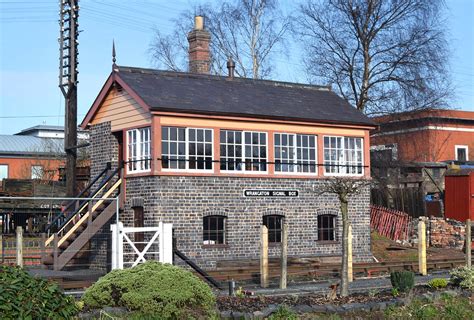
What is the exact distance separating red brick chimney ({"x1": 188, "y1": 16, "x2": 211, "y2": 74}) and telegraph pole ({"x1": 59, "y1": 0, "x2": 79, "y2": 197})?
15.1 feet

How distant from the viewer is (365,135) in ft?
90.7

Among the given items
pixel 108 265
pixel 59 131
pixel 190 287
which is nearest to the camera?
pixel 190 287

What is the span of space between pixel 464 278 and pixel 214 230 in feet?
30.3

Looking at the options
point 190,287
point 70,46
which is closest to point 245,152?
point 70,46

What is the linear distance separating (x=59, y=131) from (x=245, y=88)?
4838 centimetres

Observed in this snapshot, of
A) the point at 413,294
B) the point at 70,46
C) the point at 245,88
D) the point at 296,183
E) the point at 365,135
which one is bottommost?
the point at 413,294

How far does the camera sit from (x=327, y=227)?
2662 cm

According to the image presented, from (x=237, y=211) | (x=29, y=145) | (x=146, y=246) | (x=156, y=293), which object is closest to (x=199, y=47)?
(x=237, y=211)

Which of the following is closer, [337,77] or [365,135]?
[365,135]

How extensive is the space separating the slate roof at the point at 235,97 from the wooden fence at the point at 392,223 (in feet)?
18.3

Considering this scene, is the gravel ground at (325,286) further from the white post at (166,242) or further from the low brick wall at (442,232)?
the low brick wall at (442,232)

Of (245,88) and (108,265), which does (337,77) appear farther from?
→ (108,265)

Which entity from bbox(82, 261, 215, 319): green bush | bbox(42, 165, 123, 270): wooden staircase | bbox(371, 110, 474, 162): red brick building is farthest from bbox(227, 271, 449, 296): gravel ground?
bbox(371, 110, 474, 162): red brick building

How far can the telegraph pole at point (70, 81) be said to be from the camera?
2883cm
